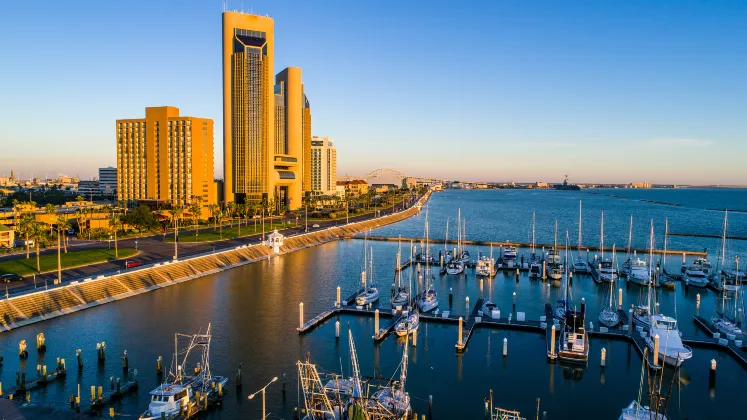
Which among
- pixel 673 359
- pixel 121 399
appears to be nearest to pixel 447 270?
pixel 673 359

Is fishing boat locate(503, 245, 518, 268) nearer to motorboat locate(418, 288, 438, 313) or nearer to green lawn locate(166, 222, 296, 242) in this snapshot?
motorboat locate(418, 288, 438, 313)

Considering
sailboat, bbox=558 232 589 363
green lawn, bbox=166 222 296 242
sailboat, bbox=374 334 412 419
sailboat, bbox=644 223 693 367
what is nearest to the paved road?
green lawn, bbox=166 222 296 242

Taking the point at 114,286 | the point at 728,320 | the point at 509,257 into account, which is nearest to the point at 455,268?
the point at 509,257

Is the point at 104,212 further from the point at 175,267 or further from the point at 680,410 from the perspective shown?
the point at 680,410

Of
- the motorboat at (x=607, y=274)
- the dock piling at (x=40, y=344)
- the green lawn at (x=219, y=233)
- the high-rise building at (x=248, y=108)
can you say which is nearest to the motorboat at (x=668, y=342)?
the motorboat at (x=607, y=274)

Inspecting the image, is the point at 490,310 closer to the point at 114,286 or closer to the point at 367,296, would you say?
the point at 367,296
